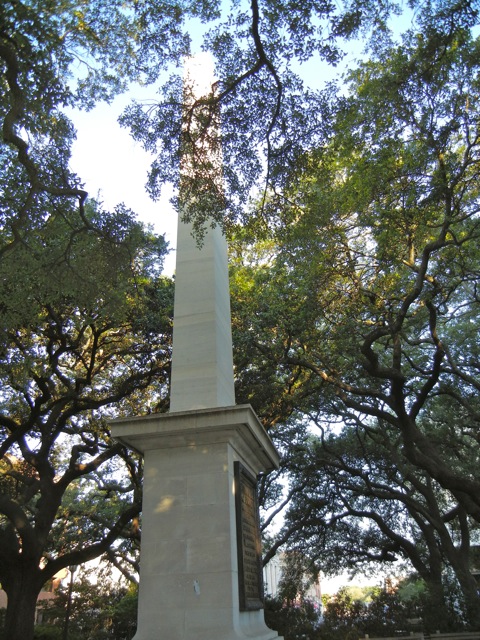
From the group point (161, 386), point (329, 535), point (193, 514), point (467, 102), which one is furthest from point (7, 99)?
point (329, 535)

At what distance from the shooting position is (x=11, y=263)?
25.2 feet

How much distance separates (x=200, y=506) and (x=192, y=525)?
20cm

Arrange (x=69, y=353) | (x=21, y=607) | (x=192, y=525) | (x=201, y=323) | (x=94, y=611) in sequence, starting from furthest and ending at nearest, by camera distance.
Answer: (x=94, y=611)
(x=69, y=353)
(x=21, y=607)
(x=201, y=323)
(x=192, y=525)

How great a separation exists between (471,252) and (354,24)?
21.1 feet

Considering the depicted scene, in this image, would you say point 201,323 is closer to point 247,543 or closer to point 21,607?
point 247,543

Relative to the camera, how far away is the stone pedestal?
4.76m

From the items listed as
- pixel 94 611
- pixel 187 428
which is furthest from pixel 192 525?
pixel 94 611

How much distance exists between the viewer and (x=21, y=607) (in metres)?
9.88

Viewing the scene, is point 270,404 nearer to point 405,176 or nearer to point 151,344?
point 151,344

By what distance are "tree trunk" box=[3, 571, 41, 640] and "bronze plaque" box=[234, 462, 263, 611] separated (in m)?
6.42

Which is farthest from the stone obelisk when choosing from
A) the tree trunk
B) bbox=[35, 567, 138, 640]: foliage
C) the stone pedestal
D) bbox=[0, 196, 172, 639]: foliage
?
bbox=[35, 567, 138, 640]: foliage

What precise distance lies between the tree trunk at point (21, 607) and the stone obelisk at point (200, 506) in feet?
20.7

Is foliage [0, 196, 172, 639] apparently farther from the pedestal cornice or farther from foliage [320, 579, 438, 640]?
foliage [320, 579, 438, 640]

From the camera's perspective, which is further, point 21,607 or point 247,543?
point 21,607
